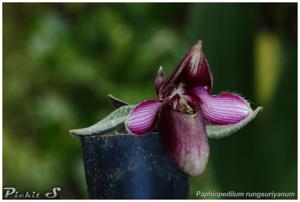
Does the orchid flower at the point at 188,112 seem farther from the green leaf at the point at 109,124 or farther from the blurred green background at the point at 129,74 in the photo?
the blurred green background at the point at 129,74

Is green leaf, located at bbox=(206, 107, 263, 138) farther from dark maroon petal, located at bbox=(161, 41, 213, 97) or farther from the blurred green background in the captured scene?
the blurred green background

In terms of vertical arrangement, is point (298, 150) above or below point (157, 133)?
below

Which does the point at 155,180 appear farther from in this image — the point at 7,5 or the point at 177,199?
the point at 7,5

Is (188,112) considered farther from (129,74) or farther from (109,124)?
(129,74)

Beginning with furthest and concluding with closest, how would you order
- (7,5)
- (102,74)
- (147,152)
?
(102,74)
(7,5)
(147,152)

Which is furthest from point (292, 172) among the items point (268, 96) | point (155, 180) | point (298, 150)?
point (155, 180)

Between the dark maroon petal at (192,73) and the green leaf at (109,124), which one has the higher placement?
the dark maroon petal at (192,73)

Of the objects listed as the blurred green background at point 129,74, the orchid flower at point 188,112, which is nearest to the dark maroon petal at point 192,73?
the orchid flower at point 188,112

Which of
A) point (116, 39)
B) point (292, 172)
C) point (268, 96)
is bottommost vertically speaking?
point (292, 172)

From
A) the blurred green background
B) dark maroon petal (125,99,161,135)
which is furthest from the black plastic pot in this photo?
the blurred green background
